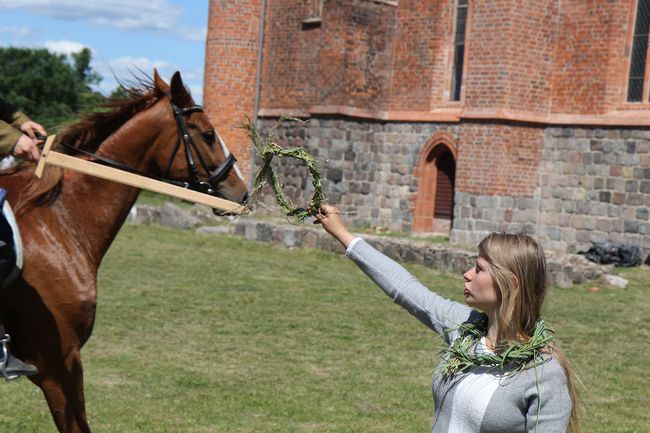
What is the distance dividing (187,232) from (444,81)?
306 inches

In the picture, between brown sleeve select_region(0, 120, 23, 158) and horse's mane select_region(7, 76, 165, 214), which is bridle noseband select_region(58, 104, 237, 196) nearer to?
horse's mane select_region(7, 76, 165, 214)

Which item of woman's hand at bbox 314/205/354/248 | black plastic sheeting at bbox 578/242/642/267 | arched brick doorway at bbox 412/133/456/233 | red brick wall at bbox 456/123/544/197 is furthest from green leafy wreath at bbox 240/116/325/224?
arched brick doorway at bbox 412/133/456/233

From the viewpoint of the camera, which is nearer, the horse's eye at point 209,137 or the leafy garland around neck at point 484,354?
the leafy garland around neck at point 484,354

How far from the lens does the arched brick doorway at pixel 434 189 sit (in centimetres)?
2438

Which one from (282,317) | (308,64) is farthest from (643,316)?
(308,64)

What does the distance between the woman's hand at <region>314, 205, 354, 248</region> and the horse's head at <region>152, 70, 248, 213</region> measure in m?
2.13

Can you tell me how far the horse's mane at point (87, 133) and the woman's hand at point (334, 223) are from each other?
2250 mm

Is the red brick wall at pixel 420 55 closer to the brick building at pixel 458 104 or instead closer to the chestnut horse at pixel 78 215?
the brick building at pixel 458 104

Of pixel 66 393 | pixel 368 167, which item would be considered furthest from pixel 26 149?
pixel 368 167

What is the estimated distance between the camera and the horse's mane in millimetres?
5676

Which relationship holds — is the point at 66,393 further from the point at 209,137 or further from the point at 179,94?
the point at 179,94

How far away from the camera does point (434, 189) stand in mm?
24812

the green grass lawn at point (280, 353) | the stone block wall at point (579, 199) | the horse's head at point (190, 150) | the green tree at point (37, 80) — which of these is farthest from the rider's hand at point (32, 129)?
the green tree at point (37, 80)

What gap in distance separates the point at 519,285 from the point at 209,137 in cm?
325
